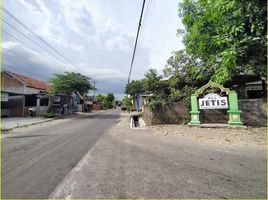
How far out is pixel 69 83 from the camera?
95.5ft

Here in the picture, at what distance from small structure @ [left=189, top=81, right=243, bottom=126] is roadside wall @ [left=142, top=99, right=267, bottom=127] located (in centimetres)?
86

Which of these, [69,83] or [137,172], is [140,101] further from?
[137,172]

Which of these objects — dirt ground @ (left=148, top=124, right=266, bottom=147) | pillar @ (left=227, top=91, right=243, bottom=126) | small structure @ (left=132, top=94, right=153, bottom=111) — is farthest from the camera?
small structure @ (left=132, top=94, right=153, bottom=111)

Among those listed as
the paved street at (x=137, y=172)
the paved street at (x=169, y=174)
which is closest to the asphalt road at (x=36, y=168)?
the paved street at (x=137, y=172)

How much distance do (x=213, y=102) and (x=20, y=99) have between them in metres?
25.0

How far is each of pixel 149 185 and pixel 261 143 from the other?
6.11m

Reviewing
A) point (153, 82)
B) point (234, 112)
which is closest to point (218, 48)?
point (234, 112)

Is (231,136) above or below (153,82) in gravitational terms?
below

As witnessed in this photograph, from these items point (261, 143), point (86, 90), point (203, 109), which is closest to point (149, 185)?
point (261, 143)

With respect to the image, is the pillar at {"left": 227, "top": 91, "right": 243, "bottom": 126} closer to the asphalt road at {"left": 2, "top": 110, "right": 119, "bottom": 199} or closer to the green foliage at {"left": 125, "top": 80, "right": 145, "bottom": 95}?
the asphalt road at {"left": 2, "top": 110, "right": 119, "bottom": 199}

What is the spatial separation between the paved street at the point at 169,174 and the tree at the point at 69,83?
945 inches

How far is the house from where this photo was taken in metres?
25.7

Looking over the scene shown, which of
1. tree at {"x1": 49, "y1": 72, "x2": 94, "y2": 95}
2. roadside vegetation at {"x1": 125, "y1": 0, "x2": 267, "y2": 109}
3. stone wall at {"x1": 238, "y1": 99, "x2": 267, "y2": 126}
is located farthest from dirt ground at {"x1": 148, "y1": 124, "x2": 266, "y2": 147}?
tree at {"x1": 49, "y1": 72, "x2": 94, "y2": 95}

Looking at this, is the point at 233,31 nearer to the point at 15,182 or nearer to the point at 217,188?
the point at 217,188
